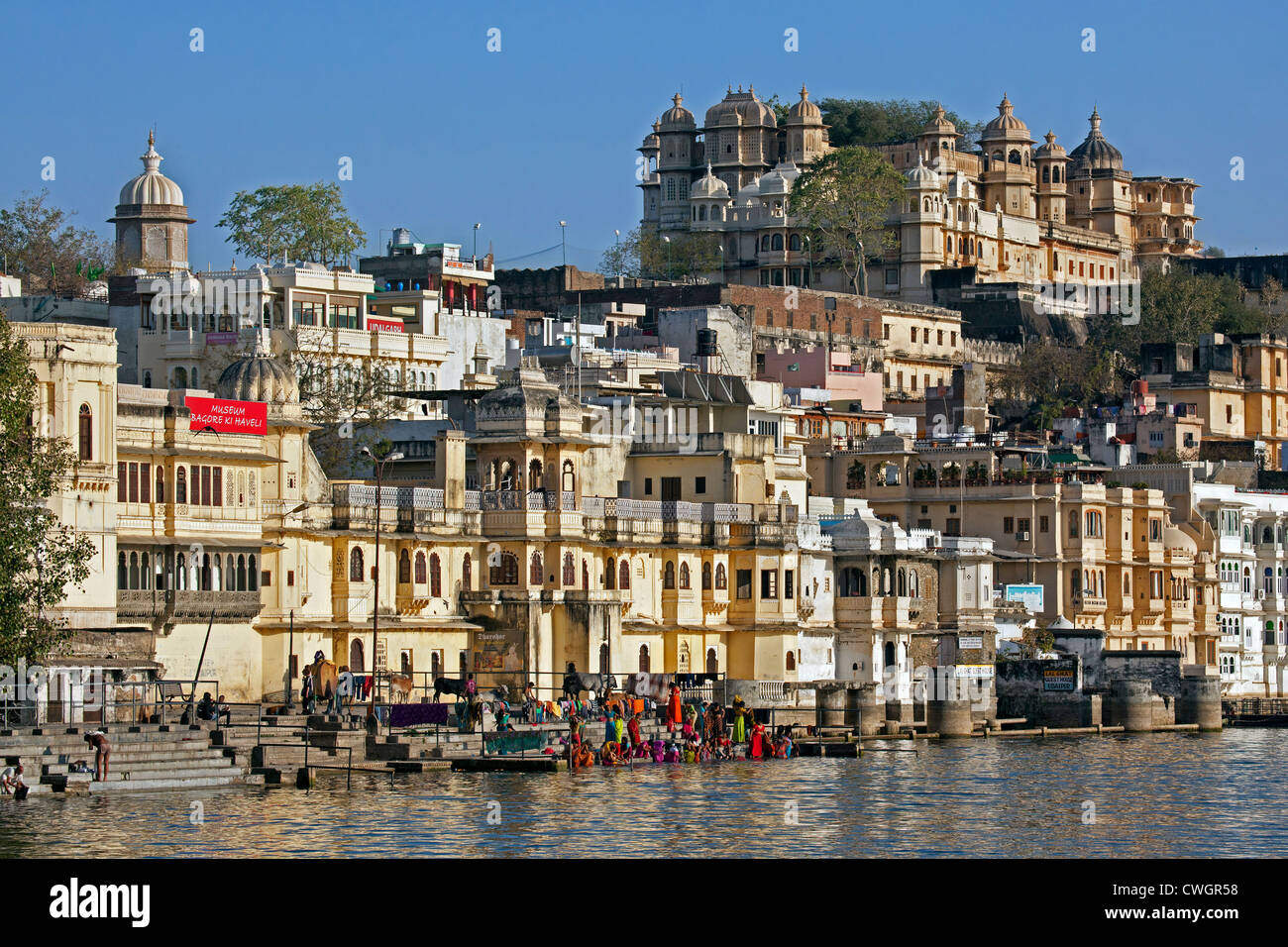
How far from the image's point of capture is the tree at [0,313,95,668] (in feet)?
134

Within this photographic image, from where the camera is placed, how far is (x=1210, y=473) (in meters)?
99.1

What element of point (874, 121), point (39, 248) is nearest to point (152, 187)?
point (39, 248)

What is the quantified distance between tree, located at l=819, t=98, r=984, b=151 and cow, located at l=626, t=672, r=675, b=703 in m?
100

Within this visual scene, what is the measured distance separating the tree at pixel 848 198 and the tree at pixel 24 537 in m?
84.2

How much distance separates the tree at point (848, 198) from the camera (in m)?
126

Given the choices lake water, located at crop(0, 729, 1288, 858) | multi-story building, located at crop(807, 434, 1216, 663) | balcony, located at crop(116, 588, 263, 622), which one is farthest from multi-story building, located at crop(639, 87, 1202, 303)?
balcony, located at crop(116, 588, 263, 622)

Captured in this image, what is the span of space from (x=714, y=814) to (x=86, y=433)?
16036mm

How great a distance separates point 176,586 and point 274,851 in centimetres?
1880

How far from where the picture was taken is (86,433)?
4919cm
